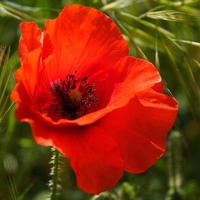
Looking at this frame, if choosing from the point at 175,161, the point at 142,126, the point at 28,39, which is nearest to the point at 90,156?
the point at 142,126

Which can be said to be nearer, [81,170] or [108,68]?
[81,170]

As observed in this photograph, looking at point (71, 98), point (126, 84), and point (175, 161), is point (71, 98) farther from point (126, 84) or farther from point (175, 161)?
point (175, 161)

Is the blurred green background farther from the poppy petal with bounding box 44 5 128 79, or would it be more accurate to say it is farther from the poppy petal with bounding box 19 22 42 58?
the poppy petal with bounding box 19 22 42 58

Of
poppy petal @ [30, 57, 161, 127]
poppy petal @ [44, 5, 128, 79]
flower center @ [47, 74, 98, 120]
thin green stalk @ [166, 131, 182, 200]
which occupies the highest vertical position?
poppy petal @ [44, 5, 128, 79]

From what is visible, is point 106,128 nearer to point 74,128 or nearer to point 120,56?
point 74,128

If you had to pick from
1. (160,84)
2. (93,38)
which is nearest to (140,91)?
(160,84)

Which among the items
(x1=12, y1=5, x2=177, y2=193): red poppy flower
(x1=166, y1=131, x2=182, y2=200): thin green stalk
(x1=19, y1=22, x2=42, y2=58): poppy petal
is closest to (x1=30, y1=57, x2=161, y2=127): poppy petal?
(x1=12, y1=5, x2=177, y2=193): red poppy flower
